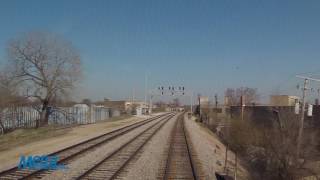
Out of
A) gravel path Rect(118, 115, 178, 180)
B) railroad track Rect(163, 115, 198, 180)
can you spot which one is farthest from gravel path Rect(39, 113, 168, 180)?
railroad track Rect(163, 115, 198, 180)

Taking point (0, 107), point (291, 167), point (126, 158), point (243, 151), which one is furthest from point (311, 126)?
point (0, 107)

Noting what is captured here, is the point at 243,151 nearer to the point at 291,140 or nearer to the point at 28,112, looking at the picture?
the point at 291,140

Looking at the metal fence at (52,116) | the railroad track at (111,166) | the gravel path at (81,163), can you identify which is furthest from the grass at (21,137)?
the railroad track at (111,166)

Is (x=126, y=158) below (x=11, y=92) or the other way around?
below

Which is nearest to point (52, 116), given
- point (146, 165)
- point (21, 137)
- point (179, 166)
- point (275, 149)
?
point (21, 137)

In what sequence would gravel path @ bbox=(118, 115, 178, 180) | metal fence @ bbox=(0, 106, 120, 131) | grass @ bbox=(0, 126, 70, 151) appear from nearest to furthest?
gravel path @ bbox=(118, 115, 178, 180) < grass @ bbox=(0, 126, 70, 151) < metal fence @ bbox=(0, 106, 120, 131)

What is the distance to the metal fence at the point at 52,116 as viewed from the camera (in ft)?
132

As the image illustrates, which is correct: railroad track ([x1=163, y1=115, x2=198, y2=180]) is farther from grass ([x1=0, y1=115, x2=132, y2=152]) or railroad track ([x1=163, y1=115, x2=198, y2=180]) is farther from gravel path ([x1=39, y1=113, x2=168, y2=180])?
grass ([x1=0, y1=115, x2=132, y2=152])

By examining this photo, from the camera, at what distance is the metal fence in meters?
40.2

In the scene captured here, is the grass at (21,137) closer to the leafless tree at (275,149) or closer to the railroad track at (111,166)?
the railroad track at (111,166)

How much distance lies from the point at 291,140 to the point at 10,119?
84.7 feet

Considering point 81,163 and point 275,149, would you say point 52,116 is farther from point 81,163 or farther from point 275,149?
point 81,163

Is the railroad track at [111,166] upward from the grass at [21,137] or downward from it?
downward

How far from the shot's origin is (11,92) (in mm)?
48375
